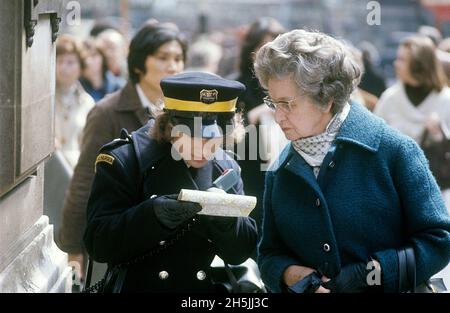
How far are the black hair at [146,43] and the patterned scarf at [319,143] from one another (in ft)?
8.62

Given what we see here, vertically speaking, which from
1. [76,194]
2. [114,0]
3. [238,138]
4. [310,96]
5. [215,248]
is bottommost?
[114,0]

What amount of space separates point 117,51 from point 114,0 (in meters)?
11.9

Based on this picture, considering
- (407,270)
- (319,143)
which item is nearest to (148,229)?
(319,143)

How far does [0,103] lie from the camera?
4.06 metres

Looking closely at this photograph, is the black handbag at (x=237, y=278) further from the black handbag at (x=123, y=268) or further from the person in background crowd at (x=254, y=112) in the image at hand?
the person in background crowd at (x=254, y=112)

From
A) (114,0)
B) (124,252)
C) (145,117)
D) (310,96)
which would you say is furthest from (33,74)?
(114,0)

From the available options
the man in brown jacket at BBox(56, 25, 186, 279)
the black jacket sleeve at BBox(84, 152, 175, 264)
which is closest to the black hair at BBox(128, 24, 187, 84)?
the man in brown jacket at BBox(56, 25, 186, 279)

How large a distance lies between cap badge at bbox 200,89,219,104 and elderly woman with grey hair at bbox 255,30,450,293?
243 millimetres

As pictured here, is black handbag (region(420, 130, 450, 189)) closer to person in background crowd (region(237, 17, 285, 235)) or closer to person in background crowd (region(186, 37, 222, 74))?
person in background crowd (region(237, 17, 285, 235))

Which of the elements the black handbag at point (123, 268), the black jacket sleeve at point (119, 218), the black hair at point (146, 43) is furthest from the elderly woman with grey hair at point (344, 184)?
the black hair at point (146, 43)

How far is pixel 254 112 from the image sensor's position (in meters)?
7.04

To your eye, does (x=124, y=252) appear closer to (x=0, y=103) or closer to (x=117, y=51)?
(x=0, y=103)

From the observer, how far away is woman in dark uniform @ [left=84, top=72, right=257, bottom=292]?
434 cm

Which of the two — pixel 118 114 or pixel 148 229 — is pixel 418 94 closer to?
pixel 118 114
